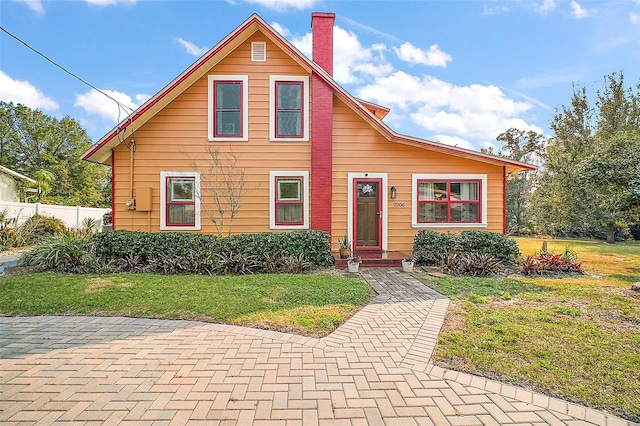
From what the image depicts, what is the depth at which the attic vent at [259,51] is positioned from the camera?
9773mm

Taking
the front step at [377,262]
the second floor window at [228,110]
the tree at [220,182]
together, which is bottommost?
the front step at [377,262]

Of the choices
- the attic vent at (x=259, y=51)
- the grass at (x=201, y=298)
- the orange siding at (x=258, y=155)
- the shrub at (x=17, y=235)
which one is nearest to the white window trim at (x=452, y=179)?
the orange siding at (x=258, y=155)

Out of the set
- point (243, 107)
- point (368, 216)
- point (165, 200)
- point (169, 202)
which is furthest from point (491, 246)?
point (165, 200)

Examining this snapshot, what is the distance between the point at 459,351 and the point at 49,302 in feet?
20.5

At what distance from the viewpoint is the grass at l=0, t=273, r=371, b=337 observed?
4703mm

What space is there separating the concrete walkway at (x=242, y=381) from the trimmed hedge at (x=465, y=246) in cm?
510

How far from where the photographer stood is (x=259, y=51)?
9.81 m

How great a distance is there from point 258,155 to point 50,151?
33547 mm

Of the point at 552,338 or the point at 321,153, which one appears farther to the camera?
the point at 321,153

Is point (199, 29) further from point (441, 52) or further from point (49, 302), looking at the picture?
point (49, 302)

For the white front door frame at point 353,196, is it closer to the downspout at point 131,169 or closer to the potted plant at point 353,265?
the potted plant at point 353,265

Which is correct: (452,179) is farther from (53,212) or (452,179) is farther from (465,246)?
(53,212)

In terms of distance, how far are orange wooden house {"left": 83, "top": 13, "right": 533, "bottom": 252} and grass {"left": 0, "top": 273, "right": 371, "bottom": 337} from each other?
3.04 m

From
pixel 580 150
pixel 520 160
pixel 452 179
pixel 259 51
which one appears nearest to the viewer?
pixel 259 51
